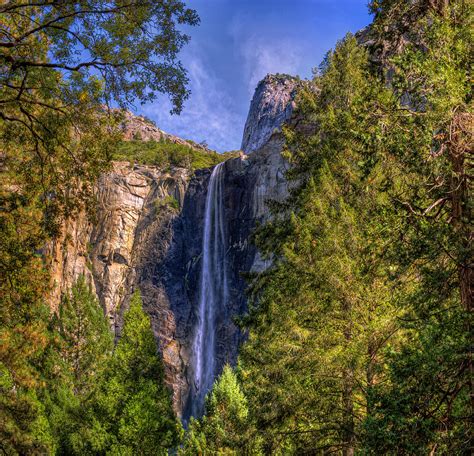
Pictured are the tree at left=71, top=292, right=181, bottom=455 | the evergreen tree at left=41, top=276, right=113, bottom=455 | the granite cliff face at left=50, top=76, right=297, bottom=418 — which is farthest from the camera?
the granite cliff face at left=50, top=76, right=297, bottom=418

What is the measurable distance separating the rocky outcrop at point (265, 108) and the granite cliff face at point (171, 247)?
33.6 m

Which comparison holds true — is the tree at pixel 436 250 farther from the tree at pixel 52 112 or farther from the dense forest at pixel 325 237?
the tree at pixel 52 112

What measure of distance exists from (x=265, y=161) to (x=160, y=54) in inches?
1246

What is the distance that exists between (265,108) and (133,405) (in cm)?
7430

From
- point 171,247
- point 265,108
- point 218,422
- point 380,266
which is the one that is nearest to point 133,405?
point 218,422

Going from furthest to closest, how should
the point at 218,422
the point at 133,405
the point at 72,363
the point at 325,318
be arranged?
1. the point at 72,363
2. the point at 218,422
3. the point at 133,405
4. the point at 325,318

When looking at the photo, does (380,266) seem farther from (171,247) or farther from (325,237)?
(171,247)

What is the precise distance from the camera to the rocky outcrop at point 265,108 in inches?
3150

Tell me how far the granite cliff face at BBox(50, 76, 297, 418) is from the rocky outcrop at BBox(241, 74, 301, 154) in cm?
3359

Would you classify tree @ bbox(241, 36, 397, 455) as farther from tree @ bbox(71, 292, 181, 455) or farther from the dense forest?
tree @ bbox(71, 292, 181, 455)

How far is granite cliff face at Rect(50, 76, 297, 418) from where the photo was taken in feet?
127

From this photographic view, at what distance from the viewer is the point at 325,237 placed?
10.0 meters

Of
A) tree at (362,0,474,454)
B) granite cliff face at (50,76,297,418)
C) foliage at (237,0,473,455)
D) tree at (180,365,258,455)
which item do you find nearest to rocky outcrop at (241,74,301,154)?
granite cliff face at (50,76,297,418)

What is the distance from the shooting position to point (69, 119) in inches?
333
